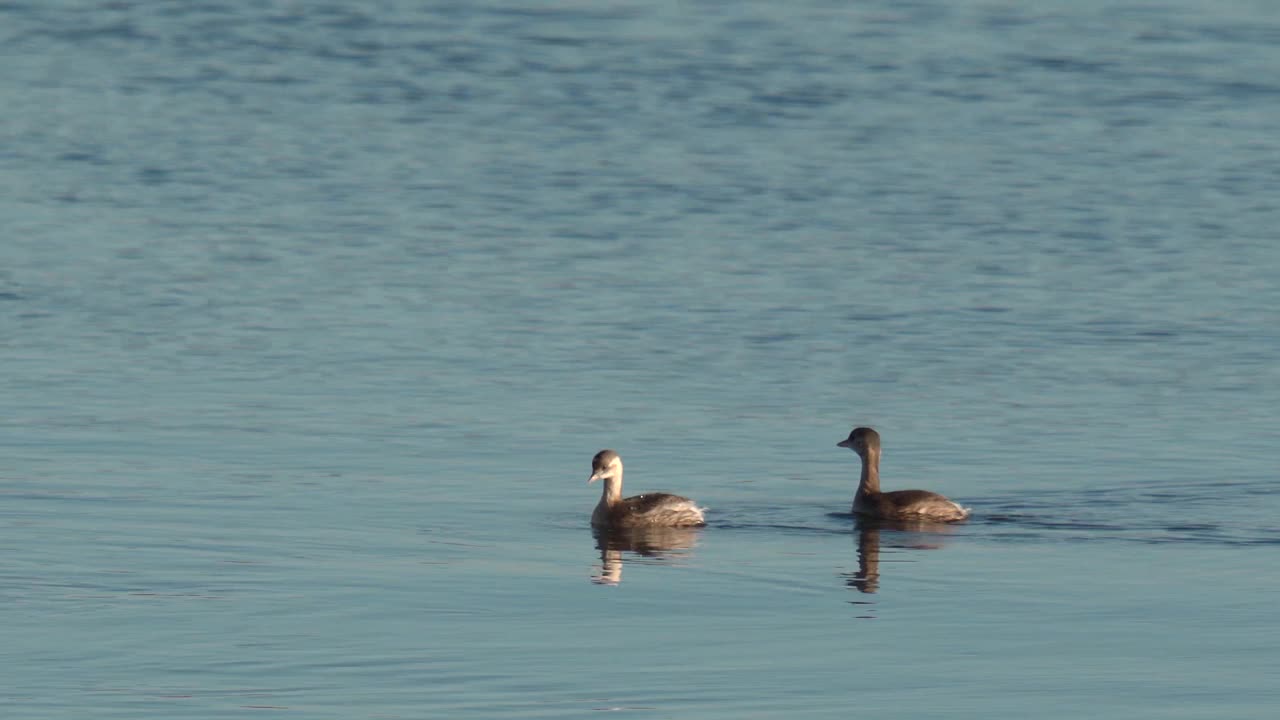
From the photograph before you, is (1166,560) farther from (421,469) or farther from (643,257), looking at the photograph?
(643,257)

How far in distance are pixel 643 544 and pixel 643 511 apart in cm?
68

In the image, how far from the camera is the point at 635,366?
2353 centimetres

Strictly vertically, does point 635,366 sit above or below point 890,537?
above

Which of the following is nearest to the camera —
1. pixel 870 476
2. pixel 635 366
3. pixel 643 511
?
pixel 643 511

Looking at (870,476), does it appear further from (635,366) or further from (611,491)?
(635,366)

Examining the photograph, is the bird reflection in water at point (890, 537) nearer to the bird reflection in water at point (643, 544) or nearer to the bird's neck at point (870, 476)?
the bird's neck at point (870, 476)

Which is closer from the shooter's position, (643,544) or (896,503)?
(643,544)

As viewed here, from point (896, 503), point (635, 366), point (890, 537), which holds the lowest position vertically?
point (890, 537)

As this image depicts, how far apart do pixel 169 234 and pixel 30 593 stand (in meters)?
15.8

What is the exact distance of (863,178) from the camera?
116 ft

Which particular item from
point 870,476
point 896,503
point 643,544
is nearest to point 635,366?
point 870,476

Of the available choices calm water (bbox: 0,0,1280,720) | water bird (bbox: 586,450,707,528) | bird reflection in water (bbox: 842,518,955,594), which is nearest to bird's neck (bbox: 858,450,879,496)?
calm water (bbox: 0,0,1280,720)

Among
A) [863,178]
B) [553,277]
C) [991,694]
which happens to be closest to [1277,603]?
[991,694]

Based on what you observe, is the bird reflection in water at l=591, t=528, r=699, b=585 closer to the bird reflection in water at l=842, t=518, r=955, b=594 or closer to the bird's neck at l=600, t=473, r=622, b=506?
the bird's neck at l=600, t=473, r=622, b=506
